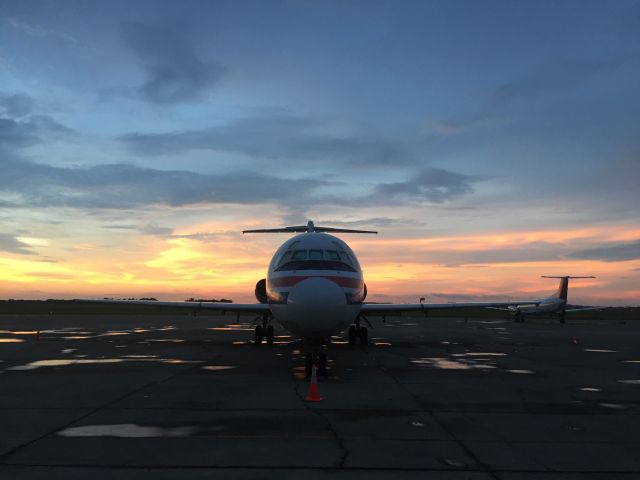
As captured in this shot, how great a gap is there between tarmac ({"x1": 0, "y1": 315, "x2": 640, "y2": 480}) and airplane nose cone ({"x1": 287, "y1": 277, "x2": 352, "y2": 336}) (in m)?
1.22

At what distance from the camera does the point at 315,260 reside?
49.0 feet

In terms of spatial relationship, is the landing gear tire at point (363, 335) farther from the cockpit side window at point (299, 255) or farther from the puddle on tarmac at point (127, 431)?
the puddle on tarmac at point (127, 431)

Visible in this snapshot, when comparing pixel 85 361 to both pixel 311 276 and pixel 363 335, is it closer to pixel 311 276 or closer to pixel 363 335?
pixel 311 276

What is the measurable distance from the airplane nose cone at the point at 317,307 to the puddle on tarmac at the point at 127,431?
17.3ft

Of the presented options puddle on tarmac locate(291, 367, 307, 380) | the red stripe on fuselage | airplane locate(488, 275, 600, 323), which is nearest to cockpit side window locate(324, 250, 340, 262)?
the red stripe on fuselage

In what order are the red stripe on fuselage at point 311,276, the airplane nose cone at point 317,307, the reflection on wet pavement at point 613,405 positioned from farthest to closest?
the red stripe on fuselage at point 311,276
the airplane nose cone at point 317,307
the reflection on wet pavement at point 613,405

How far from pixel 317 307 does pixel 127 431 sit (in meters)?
5.79

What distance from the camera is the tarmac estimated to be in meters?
5.65

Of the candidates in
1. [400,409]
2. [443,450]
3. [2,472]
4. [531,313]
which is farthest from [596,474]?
[531,313]

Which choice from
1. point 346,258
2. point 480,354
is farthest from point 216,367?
point 480,354

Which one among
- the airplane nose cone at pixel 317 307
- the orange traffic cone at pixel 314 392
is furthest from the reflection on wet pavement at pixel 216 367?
the orange traffic cone at pixel 314 392

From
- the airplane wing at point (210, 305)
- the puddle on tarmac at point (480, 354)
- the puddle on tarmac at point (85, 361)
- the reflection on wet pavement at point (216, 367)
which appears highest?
the airplane wing at point (210, 305)

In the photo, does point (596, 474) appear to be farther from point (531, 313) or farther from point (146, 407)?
point (531, 313)

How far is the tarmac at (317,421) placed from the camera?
18.5ft
